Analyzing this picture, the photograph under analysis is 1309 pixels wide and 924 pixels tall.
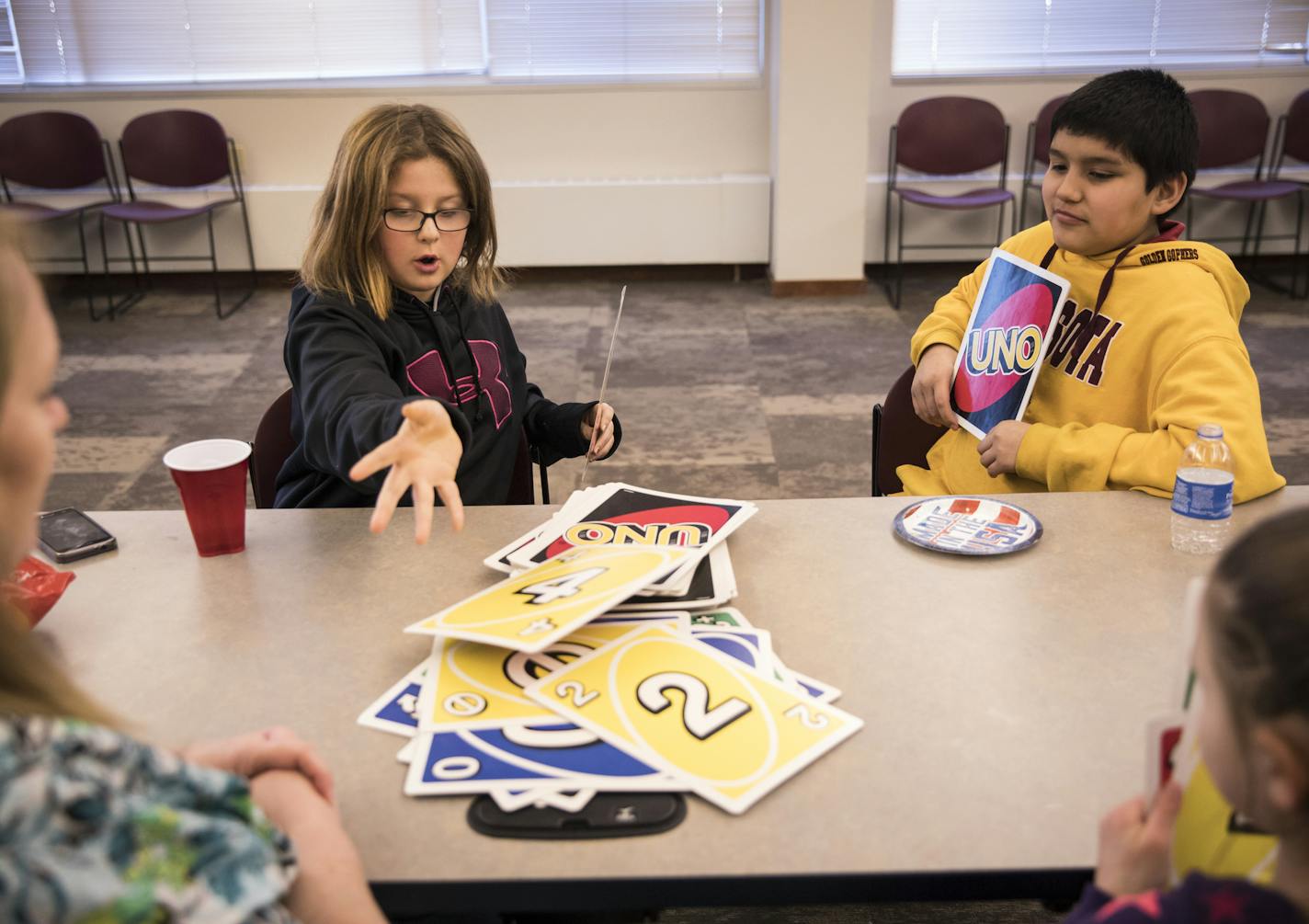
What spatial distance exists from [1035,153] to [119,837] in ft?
18.6

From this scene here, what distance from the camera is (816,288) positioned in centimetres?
564

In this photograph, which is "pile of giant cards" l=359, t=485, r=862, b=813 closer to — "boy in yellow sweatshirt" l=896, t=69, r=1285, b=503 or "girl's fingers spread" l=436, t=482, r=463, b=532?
"girl's fingers spread" l=436, t=482, r=463, b=532

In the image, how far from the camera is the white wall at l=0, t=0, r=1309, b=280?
568cm

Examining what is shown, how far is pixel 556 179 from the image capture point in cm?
587

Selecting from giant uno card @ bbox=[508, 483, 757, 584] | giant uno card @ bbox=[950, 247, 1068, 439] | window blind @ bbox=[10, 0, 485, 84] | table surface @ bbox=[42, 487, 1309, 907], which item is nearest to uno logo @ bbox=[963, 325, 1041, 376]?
giant uno card @ bbox=[950, 247, 1068, 439]

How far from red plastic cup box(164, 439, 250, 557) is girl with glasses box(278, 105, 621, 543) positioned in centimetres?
13

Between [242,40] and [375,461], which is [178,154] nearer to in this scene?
[242,40]

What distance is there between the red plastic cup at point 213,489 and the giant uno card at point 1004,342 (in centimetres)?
109

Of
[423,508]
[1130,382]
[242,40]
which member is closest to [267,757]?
[423,508]

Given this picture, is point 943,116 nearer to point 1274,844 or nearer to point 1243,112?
point 1243,112

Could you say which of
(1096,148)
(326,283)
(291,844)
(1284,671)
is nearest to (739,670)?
(291,844)

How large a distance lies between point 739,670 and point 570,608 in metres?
0.19

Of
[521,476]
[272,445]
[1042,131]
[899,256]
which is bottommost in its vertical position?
[899,256]

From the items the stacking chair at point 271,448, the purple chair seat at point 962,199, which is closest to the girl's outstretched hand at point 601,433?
the stacking chair at point 271,448
